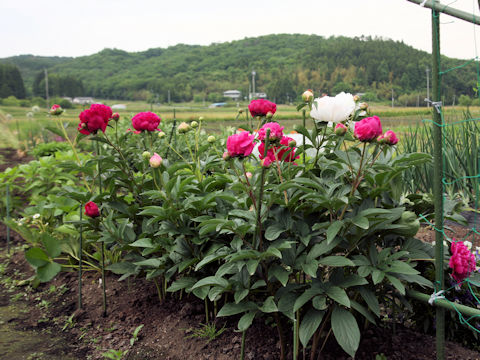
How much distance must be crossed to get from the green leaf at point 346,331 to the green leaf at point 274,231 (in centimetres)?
30

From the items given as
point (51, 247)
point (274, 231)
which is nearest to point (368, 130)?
point (274, 231)

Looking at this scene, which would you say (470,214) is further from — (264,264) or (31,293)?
(31,293)

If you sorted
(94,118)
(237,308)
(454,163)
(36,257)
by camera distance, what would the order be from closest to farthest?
(237,308) < (94,118) < (36,257) < (454,163)

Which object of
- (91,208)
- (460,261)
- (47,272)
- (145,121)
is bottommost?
(47,272)

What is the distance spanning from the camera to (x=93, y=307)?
78.7 inches

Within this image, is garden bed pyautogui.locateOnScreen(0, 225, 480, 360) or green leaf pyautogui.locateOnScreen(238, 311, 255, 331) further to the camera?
garden bed pyautogui.locateOnScreen(0, 225, 480, 360)

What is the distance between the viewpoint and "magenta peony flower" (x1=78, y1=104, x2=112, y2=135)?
156 centimetres

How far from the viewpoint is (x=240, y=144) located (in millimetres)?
1070

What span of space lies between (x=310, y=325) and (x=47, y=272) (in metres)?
1.44

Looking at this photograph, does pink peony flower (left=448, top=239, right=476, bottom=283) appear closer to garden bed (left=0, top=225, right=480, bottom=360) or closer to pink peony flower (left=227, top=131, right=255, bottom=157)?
garden bed (left=0, top=225, right=480, bottom=360)

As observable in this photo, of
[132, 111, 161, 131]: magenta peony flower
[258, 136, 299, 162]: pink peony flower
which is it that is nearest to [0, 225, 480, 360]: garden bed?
[258, 136, 299, 162]: pink peony flower

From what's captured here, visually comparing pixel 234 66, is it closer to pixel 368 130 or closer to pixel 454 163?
pixel 454 163

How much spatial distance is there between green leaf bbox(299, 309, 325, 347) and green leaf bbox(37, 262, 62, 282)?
1366mm

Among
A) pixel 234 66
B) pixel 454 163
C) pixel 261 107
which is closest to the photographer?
pixel 261 107
